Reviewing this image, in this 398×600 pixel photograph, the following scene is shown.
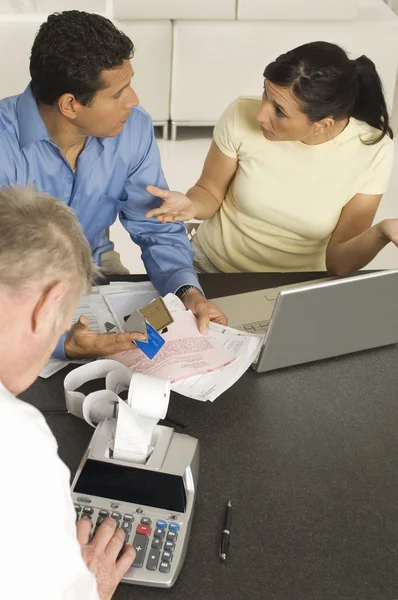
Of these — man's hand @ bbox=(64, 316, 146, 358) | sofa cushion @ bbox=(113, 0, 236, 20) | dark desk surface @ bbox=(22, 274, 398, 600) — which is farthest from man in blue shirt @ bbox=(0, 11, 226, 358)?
sofa cushion @ bbox=(113, 0, 236, 20)

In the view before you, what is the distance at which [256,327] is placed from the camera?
1631 mm

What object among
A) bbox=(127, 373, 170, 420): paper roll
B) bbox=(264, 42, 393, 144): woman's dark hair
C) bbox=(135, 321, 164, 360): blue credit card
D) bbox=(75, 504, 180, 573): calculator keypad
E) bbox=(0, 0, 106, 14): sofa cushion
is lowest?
bbox=(0, 0, 106, 14): sofa cushion

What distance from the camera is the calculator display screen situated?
114 centimetres

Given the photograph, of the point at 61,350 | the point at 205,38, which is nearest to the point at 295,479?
the point at 61,350

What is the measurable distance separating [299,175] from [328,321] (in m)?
0.71

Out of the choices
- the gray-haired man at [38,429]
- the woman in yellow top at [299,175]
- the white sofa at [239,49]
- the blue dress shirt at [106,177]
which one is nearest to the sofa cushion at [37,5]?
the white sofa at [239,49]

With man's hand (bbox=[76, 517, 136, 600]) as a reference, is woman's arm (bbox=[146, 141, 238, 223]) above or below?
below

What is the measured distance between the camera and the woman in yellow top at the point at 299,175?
6.19ft

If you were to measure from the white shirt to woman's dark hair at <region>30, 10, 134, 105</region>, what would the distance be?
39.2 inches

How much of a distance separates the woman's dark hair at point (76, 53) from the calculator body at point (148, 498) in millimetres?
842

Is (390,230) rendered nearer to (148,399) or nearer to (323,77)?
(323,77)

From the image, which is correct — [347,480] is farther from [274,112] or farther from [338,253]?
[274,112]

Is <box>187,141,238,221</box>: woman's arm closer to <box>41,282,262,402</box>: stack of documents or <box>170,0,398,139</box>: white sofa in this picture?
<box>41,282,262,402</box>: stack of documents

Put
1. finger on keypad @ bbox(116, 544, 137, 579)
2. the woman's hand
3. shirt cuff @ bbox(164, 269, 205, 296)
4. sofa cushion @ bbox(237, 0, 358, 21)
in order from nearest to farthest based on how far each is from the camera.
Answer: finger on keypad @ bbox(116, 544, 137, 579)
shirt cuff @ bbox(164, 269, 205, 296)
the woman's hand
sofa cushion @ bbox(237, 0, 358, 21)
